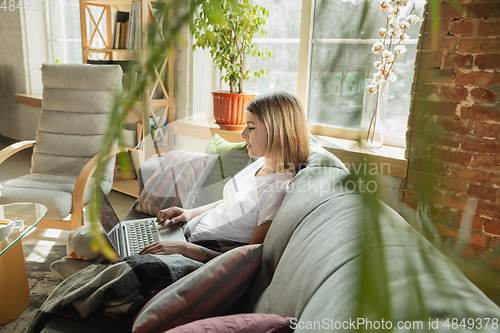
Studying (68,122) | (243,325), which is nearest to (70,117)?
(68,122)

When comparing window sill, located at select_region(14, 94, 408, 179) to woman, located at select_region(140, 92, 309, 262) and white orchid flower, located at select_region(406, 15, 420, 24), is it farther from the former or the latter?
woman, located at select_region(140, 92, 309, 262)

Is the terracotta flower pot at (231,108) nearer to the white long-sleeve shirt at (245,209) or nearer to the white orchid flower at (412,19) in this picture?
the white long-sleeve shirt at (245,209)

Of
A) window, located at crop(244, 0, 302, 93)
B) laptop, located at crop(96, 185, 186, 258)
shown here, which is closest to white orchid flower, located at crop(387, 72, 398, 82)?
laptop, located at crop(96, 185, 186, 258)

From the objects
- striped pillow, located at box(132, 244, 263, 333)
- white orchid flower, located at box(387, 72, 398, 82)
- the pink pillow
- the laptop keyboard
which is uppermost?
white orchid flower, located at box(387, 72, 398, 82)

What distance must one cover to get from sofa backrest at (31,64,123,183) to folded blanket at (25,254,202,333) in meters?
1.70

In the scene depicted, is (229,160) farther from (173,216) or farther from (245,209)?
(245,209)

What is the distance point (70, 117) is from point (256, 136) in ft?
6.00

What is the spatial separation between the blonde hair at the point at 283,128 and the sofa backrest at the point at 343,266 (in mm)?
137

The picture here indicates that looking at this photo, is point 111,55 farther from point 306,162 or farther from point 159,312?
point 159,312

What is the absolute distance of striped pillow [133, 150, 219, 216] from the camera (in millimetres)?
1984

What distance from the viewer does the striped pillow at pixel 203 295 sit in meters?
0.95

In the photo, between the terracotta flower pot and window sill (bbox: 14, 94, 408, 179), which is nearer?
window sill (bbox: 14, 94, 408, 179)

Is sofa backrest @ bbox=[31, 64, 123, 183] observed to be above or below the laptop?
above

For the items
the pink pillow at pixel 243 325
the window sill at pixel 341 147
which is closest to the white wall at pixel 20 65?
the window sill at pixel 341 147
